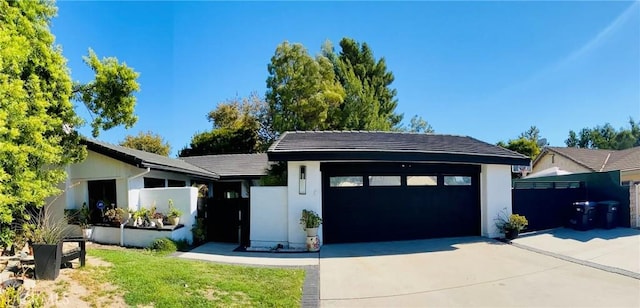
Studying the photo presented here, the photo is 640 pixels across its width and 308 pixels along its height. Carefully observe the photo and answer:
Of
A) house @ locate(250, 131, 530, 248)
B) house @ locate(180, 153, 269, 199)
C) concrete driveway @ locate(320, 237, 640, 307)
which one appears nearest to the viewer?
concrete driveway @ locate(320, 237, 640, 307)

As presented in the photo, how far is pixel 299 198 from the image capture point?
962 cm

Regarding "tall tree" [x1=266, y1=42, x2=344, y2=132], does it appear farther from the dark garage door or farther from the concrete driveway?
the concrete driveway

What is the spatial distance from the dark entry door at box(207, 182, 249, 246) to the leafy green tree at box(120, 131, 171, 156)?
23570 mm

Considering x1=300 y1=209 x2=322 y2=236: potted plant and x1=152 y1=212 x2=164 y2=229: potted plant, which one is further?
x1=152 y1=212 x2=164 y2=229: potted plant

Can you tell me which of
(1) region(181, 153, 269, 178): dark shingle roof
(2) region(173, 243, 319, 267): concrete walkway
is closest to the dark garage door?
(2) region(173, 243, 319, 267): concrete walkway

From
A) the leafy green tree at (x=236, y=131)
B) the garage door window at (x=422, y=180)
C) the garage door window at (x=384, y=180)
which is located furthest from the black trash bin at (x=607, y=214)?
the leafy green tree at (x=236, y=131)

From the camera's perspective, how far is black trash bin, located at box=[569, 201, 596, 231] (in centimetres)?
1214

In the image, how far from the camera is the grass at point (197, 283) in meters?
4.98

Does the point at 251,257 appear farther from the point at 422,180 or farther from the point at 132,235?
the point at 422,180

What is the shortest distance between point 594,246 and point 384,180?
608cm

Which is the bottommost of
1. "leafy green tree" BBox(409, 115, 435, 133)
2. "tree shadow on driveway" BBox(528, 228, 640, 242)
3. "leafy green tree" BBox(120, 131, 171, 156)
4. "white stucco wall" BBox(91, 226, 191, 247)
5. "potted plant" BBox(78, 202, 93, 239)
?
"tree shadow on driveway" BBox(528, 228, 640, 242)

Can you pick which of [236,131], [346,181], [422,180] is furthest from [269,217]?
[236,131]

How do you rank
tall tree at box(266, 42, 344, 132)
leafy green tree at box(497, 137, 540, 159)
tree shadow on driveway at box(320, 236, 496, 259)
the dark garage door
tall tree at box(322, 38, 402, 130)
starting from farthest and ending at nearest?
leafy green tree at box(497, 137, 540, 159), tall tree at box(322, 38, 402, 130), tall tree at box(266, 42, 344, 132), the dark garage door, tree shadow on driveway at box(320, 236, 496, 259)

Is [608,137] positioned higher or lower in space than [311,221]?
higher
